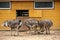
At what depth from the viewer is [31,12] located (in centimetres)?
1906

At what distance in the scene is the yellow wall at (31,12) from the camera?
19000mm

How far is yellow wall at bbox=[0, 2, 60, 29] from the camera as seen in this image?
19.0m

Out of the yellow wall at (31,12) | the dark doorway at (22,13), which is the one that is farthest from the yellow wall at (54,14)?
the dark doorway at (22,13)

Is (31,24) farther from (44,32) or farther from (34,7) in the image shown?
(34,7)

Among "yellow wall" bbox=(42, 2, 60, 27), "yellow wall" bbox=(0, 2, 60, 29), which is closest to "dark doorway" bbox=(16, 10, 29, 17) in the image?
"yellow wall" bbox=(0, 2, 60, 29)

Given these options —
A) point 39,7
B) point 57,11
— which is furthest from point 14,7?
point 57,11

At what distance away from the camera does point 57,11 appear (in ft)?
62.9

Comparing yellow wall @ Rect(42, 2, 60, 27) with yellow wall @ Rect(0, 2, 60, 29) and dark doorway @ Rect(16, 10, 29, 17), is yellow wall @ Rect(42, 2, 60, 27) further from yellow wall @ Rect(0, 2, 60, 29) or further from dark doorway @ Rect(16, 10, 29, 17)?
dark doorway @ Rect(16, 10, 29, 17)

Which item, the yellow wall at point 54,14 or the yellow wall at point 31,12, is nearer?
the yellow wall at point 31,12

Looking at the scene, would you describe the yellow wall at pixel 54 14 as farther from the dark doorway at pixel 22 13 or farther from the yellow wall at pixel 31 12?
the dark doorway at pixel 22 13

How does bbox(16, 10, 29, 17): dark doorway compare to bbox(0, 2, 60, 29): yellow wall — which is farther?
bbox(16, 10, 29, 17): dark doorway

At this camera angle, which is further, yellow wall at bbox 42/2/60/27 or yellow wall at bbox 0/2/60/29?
yellow wall at bbox 42/2/60/27

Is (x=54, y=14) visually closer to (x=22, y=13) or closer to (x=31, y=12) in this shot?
(x=31, y=12)

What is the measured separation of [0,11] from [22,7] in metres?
1.71
